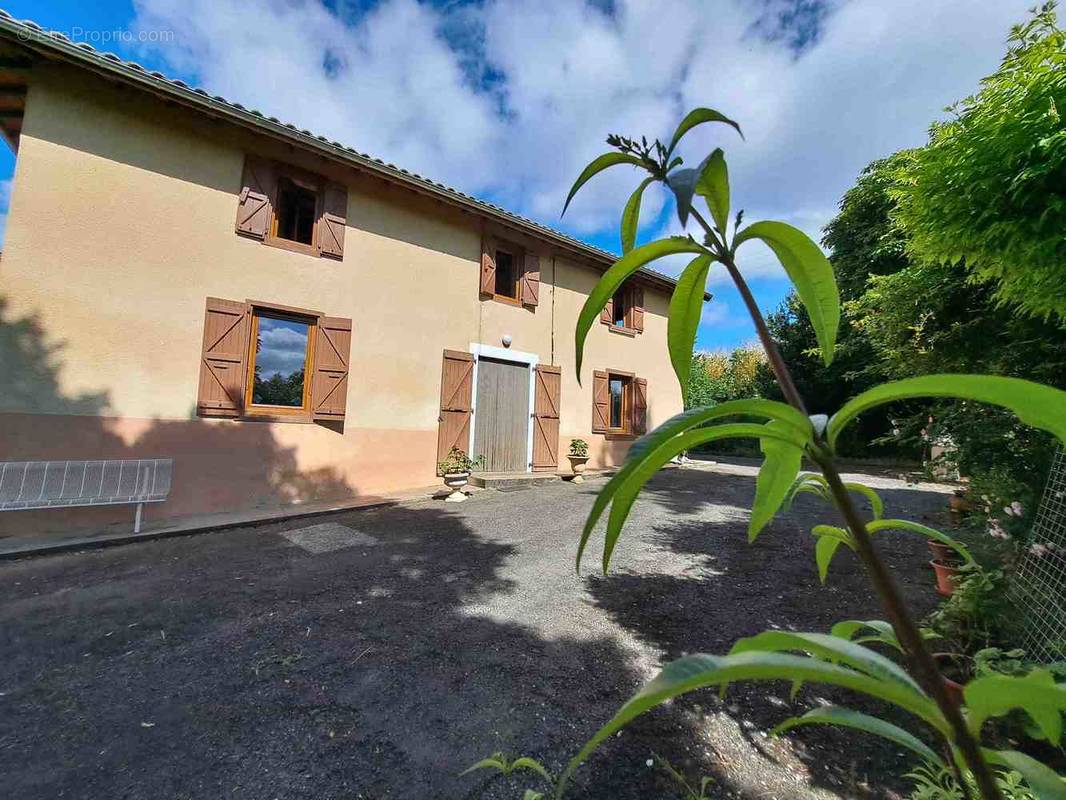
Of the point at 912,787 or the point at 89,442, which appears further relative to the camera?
the point at 89,442

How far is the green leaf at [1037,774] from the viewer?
41 cm

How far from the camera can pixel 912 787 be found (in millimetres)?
1599

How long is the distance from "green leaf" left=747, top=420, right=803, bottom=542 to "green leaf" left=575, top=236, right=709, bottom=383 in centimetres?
22

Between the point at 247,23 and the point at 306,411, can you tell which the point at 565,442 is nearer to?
the point at 306,411

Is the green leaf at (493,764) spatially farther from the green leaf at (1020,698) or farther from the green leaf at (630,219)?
the green leaf at (630,219)

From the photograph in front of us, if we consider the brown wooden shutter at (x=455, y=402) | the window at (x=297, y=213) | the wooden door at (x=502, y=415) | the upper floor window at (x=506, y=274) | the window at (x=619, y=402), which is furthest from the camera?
the window at (x=619, y=402)

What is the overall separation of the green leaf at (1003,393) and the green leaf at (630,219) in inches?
14.8

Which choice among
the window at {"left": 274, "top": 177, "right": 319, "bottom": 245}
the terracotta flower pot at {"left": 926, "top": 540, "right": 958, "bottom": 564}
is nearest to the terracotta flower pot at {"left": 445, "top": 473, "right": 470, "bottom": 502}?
the window at {"left": 274, "top": 177, "right": 319, "bottom": 245}

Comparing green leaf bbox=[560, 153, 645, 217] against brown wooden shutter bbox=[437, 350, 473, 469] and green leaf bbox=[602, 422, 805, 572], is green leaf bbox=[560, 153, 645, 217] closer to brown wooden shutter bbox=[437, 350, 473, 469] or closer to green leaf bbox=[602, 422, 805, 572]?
green leaf bbox=[602, 422, 805, 572]

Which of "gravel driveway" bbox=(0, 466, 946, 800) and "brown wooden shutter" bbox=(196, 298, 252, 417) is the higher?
"brown wooden shutter" bbox=(196, 298, 252, 417)

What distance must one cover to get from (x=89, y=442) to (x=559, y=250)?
304 inches

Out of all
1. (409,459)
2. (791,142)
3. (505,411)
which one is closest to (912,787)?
(791,142)

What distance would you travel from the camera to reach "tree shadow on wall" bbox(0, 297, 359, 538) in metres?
4.55

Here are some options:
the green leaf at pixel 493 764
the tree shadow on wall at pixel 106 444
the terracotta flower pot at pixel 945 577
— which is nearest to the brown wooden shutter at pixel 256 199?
the tree shadow on wall at pixel 106 444
